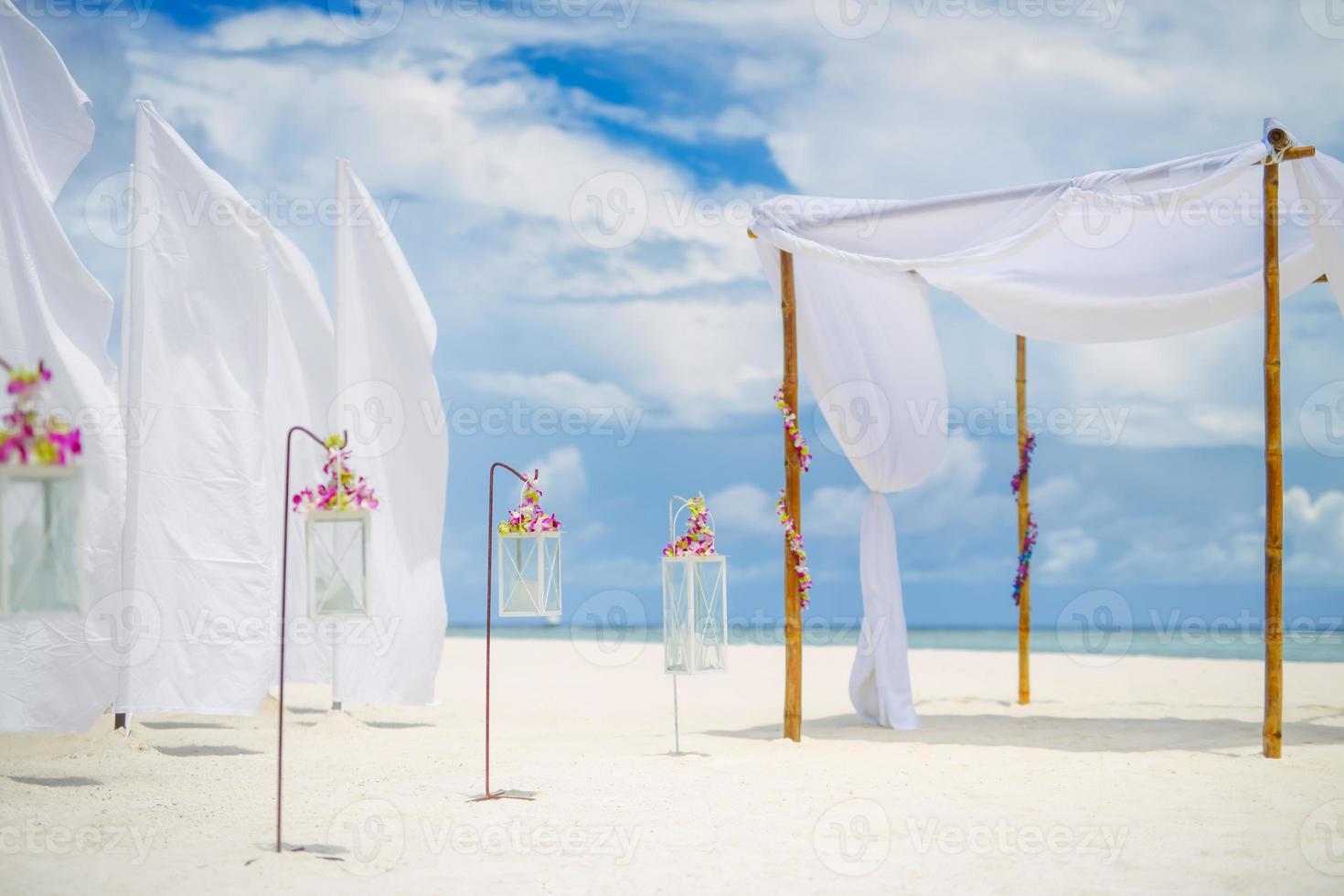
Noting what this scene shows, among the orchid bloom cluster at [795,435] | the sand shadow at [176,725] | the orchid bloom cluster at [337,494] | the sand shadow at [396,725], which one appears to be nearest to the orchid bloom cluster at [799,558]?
the orchid bloom cluster at [795,435]

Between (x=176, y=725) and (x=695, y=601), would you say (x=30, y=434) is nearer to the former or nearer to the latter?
(x=695, y=601)

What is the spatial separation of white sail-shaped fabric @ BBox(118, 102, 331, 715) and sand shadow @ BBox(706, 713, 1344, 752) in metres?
3.28

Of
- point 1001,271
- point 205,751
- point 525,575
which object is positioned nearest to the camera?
point 525,575

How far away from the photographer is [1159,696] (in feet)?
36.1

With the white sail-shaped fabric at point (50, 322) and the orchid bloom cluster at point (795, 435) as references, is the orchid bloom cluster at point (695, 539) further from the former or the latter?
the white sail-shaped fabric at point (50, 322)

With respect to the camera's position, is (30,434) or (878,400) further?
(878,400)

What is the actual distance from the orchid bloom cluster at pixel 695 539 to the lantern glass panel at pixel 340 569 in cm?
258

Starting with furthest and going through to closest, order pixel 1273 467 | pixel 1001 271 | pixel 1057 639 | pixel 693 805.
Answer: pixel 1057 639
pixel 1001 271
pixel 1273 467
pixel 693 805

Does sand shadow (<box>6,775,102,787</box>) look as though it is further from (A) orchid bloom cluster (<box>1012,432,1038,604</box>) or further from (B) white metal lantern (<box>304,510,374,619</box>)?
(A) orchid bloom cluster (<box>1012,432,1038,604</box>)

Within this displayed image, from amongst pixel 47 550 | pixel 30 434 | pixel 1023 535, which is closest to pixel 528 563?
pixel 47 550

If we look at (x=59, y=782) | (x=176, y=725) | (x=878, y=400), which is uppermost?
(x=878, y=400)

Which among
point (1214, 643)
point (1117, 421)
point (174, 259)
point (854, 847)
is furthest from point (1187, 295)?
point (1214, 643)

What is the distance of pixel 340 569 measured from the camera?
15.3 feet

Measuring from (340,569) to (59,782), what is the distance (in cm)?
306
